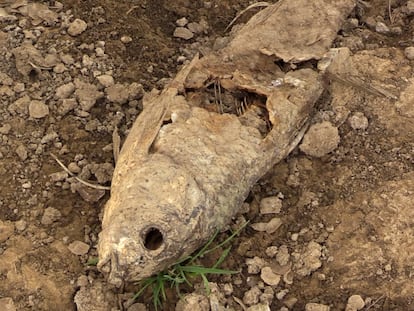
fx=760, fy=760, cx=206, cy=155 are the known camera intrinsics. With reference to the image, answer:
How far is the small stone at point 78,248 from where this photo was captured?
3062mm

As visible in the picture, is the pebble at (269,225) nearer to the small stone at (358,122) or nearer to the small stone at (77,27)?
the small stone at (358,122)

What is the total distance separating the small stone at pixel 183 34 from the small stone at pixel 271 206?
43.2 inches

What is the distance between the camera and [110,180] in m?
3.26

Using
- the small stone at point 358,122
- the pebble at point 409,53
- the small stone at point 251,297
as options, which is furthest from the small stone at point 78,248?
the pebble at point 409,53

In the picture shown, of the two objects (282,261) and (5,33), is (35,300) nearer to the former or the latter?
(282,261)

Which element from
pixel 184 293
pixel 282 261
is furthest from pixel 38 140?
pixel 282 261

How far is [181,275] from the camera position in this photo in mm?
2971

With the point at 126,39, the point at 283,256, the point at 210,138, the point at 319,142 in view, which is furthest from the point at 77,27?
the point at 283,256

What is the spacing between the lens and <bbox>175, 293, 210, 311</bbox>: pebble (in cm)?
291

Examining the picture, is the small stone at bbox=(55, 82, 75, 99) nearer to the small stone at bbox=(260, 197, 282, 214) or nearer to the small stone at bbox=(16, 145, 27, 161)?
the small stone at bbox=(16, 145, 27, 161)

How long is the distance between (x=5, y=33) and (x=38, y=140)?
2.30ft

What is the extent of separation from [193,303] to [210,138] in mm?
638

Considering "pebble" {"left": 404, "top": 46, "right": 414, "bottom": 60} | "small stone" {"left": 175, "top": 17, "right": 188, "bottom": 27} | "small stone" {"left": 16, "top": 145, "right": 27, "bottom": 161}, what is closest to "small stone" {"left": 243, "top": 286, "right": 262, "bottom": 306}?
"small stone" {"left": 16, "top": 145, "right": 27, "bottom": 161}

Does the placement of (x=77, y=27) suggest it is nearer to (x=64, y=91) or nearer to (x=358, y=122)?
(x=64, y=91)
